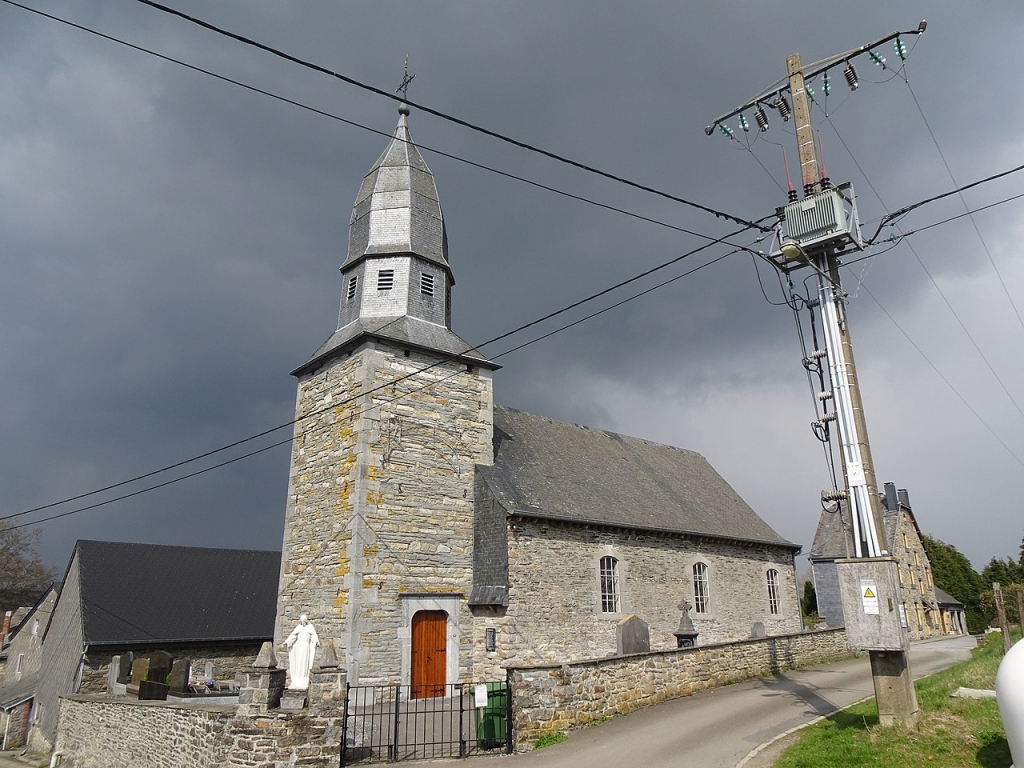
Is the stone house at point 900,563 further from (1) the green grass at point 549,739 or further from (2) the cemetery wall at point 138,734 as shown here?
(2) the cemetery wall at point 138,734

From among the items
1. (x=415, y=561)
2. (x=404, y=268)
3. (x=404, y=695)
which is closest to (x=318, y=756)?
(x=404, y=695)

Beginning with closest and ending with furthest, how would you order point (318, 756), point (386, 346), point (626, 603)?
point (318, 756) < point (386, 346) < point (626, 603)

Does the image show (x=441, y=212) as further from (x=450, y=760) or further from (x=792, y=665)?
(x=792, y=665)

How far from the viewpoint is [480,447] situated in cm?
1859

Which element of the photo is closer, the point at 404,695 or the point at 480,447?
the point at 404,695

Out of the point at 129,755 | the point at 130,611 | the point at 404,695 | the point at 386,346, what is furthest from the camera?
the point at 130,611

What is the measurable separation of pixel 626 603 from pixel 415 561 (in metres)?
6.40

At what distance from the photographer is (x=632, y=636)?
1523 cm

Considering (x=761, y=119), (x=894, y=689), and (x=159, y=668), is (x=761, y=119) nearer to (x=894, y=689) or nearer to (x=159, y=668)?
(x=894, y=689)

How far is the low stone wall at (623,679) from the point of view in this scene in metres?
11.5

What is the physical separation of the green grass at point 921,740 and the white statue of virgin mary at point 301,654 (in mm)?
7590

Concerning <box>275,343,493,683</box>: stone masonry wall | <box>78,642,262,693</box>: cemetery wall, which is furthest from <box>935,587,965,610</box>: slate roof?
<box>78,642,262,693</box>: cemetery wall

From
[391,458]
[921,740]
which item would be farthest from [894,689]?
[391,458]

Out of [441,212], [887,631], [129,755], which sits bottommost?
[129,755]
